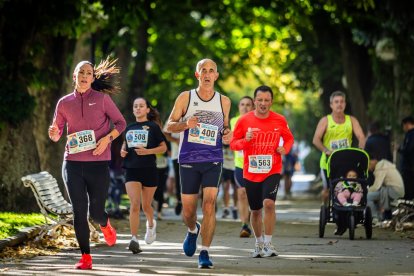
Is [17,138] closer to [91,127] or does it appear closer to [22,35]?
[22,35]

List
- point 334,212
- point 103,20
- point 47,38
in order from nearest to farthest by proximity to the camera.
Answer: point 334,212 < point 47,38 < point 103,20

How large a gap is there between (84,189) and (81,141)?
0.48m

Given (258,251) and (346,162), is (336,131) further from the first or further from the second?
(258,251)

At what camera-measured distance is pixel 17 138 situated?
21.0 m

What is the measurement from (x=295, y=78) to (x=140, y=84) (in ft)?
32.0

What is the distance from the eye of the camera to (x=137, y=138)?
52.0 ft

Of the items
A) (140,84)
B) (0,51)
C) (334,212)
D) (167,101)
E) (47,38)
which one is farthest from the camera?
(167,101)

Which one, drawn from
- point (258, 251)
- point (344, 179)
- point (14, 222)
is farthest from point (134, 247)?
point (344, 179)

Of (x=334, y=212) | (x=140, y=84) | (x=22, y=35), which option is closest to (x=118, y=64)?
(x=140, y=84)

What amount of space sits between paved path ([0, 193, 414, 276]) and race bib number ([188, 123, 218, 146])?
125 centimetres

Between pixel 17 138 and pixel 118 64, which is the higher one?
pixel 118 64

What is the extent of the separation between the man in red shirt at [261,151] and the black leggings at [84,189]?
6.49 feet

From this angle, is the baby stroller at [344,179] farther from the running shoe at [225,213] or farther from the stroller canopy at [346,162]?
the running shoe at [225,213]

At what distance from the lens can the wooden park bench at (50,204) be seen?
51.2 ft
